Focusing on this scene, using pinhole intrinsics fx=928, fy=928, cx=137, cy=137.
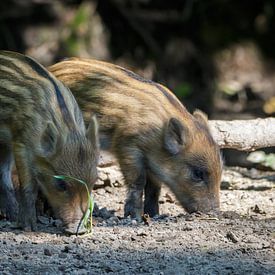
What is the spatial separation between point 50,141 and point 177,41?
6.92m

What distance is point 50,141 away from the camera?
5914mm

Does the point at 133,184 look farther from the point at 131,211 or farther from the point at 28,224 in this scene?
the point at 28,224

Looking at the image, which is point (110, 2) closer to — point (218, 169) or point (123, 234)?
point (218, 169)

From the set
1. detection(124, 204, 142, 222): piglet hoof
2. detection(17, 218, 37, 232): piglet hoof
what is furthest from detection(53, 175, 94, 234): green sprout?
detection(124, 204, 142, 222): piglet hoof

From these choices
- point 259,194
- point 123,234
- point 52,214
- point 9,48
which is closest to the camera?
point 123,234

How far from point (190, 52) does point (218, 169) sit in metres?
6.11

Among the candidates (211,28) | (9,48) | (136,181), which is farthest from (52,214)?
(211,28)

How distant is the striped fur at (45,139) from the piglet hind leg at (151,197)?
111 cm

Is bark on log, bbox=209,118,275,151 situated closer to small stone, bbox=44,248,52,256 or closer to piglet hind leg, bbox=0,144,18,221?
piglet hind leg, bbox=0,144,18,221

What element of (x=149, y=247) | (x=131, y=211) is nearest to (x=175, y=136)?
(x=131, y=211)

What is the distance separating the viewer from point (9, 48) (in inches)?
448

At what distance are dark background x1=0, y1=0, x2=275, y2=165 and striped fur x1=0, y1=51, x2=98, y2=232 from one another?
16.7 feet

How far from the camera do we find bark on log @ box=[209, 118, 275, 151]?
7.42 metres

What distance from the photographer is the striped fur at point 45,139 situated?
5.86 m
